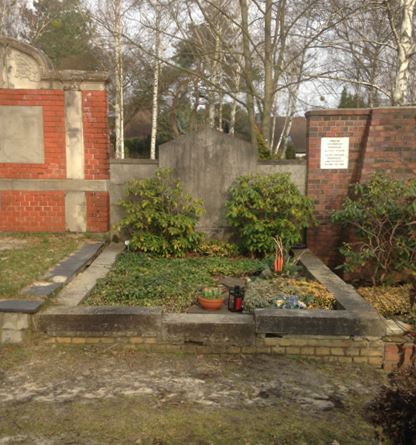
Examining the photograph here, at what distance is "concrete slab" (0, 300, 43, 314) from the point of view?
429 centimetres

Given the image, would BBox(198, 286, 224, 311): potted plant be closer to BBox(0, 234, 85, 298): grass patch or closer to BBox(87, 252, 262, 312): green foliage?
BBox(87, 252, 262, 312): green foliage

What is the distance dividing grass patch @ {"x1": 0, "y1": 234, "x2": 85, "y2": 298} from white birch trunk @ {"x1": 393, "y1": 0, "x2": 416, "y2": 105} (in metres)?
8.51

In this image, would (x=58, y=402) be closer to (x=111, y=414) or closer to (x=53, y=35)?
(x=111, y=414)

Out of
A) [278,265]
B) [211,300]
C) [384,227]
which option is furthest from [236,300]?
[384,227]

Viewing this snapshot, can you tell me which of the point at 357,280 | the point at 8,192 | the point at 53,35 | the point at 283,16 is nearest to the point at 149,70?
the point at 53,35

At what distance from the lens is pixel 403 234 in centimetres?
588

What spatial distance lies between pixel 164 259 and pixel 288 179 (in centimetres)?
240

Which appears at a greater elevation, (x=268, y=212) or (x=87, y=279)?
(x=268, y=212)

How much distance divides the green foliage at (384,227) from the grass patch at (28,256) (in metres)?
3.94

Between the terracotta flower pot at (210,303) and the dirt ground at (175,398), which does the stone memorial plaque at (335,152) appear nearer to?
the terracotta flower pot at (210,303)

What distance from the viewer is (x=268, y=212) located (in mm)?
7188

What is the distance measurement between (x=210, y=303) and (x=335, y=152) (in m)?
3.89

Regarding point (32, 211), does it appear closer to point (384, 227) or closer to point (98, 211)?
point (98, 211)

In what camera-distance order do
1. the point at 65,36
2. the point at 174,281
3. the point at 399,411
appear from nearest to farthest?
1. the point at 399,411
2. the point at 174,281
3. the point at 65,36
